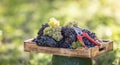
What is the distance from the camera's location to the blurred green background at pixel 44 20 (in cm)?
589

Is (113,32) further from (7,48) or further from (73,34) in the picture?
(73,34)

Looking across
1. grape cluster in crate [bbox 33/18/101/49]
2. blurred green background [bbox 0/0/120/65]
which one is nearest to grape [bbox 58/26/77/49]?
grape cluster in crate [bbox 33/18/101/49]

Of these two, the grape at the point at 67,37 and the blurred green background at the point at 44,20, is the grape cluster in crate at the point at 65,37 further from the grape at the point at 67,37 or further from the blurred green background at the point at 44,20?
the blurred green background at the point at 44,20

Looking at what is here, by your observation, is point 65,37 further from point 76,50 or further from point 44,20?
point 44,20

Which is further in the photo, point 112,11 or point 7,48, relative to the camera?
point 112,11

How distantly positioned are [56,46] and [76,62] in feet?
0.75

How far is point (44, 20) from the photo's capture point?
29.0 ft

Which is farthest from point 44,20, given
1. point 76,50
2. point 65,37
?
point 76,50

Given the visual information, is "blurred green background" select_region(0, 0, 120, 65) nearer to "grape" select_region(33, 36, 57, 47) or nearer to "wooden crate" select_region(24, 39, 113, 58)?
"wooden crate" select_region(24, 39, 113, 58)

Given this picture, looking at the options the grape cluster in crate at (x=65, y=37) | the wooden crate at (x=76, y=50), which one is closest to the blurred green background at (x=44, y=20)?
the wooden crate at (x=76, y=50)

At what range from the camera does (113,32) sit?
6238 mm

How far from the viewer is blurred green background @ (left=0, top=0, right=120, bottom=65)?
5.89m

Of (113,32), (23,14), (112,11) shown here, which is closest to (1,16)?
(23,14)

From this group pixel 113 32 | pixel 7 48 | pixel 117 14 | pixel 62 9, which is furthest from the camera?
pixel 62 9
